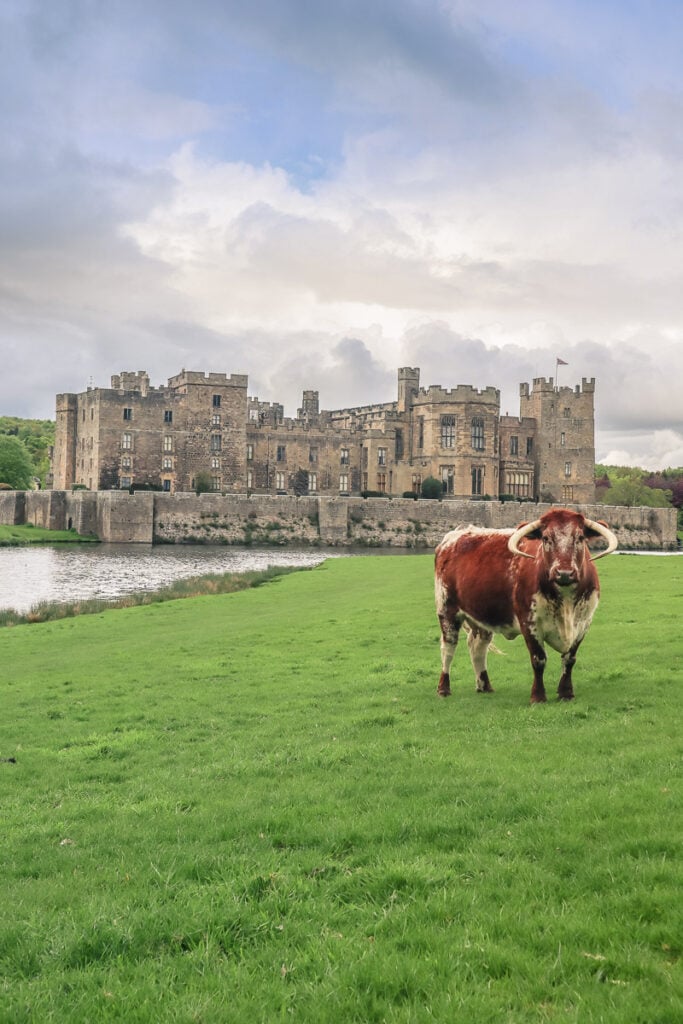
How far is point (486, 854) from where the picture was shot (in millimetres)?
6340

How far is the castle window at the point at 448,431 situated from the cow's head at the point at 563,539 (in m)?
82.6

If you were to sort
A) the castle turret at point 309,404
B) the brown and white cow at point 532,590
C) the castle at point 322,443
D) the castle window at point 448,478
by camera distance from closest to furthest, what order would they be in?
the brown and white cow at point 532,590
the castle at point 322,443
the castle window at point 448,478
the castle turret at point 309,404

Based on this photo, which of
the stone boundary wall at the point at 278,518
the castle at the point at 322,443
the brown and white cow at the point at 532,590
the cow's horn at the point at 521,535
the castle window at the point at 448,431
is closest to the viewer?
the brown and white cow at the point at 532,590

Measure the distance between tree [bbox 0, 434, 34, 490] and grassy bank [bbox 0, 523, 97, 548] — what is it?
2090 cm

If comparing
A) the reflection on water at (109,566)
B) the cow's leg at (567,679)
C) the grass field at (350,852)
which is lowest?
the reflection on water at (109,566)

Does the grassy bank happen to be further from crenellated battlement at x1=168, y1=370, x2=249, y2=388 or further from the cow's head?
the cow's head

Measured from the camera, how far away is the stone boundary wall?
249 feet

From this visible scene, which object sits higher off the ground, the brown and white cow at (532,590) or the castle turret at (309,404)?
the castle turret at (309,404)

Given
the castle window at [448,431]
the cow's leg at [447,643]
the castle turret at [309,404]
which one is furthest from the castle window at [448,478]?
the cow's leg at [447,643]

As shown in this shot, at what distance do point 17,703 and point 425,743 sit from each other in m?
7.79

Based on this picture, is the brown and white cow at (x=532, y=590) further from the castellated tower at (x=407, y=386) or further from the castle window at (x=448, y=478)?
the castellated tower at (x=407, y=386)

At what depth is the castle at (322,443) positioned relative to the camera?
87.9 m

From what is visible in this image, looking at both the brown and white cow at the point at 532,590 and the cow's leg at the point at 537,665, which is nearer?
the brown and white cow at the point at 532,590

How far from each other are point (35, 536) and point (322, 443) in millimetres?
34492
